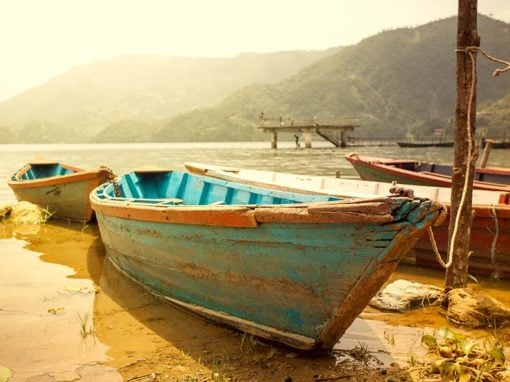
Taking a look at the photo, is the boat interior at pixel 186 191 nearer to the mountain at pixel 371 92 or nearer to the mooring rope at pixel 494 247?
the mooring rope at pixel 494 247

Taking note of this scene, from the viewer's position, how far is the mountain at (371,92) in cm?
13225

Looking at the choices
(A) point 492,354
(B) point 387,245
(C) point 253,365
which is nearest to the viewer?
(B) point 387,245

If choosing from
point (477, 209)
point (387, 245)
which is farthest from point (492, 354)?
point (477, 209)

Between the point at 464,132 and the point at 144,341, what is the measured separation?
4629 mm

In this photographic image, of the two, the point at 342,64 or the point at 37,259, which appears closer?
the point at 37,259

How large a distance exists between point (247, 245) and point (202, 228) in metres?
0.59

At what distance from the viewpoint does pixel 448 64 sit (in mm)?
156375

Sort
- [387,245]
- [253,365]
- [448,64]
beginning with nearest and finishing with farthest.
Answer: [387,245] < [253,365] < [448,64]

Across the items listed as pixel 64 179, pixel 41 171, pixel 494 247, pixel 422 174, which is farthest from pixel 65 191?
pixel 494 247

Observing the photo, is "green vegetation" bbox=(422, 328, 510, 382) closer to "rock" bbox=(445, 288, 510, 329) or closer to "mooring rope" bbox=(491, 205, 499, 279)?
"rock" bbox=(445, 288, 510, 329)

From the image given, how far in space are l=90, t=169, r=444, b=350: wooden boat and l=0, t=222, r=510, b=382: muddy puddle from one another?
22 centimetres

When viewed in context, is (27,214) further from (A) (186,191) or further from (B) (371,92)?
(B) (371,92)

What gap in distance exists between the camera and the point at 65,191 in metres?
10.9

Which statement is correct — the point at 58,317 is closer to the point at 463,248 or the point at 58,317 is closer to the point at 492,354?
the point at 492,354
